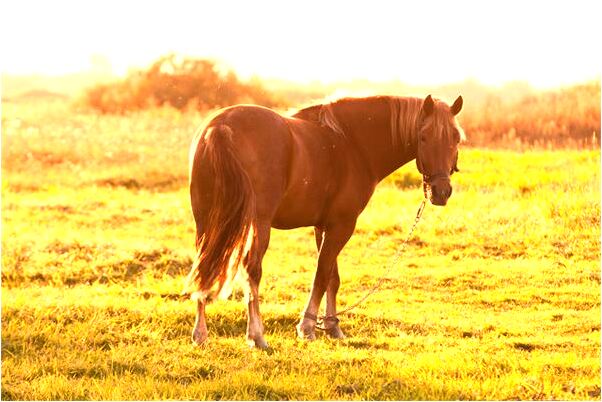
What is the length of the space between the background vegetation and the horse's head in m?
1.49

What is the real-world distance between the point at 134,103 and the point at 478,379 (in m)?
29.1

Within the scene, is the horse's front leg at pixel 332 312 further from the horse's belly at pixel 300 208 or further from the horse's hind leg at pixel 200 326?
the horse's hind leg at pixel 200 326

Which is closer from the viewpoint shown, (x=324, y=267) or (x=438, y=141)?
(x=438, y=141)

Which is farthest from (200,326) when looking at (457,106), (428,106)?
(457,106)

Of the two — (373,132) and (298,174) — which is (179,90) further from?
(298,174)

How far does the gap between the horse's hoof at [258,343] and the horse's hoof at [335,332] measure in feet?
3.45

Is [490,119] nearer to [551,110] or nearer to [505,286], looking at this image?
[551,110]

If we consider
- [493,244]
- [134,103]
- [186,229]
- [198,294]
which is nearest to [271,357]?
[198,294]

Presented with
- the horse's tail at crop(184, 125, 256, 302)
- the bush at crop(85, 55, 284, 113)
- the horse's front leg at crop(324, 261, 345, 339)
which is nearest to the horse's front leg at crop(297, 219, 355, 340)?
the horse's front leg at crop(324, 261, 345, 339)

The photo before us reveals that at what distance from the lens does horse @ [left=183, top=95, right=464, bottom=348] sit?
22.3 ft

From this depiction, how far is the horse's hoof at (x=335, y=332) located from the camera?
8.09 m

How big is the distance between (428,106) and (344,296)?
325 centimetres

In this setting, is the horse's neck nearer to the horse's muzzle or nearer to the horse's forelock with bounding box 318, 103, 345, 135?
the horse's forelock with bounding box 318, 103, 345, 135

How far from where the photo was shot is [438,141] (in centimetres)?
770
